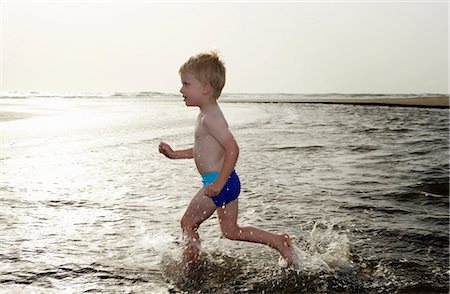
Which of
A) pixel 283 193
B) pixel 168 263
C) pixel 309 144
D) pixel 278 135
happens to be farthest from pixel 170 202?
pixel 278 135

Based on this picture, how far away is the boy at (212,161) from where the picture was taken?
4.02 meters

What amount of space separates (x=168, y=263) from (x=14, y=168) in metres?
4.86

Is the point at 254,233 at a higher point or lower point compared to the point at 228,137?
lower

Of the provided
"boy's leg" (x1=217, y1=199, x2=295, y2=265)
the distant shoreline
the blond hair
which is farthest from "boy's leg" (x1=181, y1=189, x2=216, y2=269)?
the distant shoreline

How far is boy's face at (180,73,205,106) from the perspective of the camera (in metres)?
4.09

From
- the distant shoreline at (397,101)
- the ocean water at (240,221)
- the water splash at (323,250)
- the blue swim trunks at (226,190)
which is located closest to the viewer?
the ocean water at (240,221)

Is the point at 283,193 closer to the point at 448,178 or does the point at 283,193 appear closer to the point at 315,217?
the point at 315,217

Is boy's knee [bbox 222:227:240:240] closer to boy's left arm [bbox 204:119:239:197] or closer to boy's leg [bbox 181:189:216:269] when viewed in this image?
boy's leg [bbox 181:189:216:269]

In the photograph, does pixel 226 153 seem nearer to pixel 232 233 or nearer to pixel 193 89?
pixel 193 89

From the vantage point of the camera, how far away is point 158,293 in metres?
3.59

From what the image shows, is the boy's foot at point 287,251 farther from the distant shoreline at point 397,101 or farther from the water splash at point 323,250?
the distant shoreline at point 397,101

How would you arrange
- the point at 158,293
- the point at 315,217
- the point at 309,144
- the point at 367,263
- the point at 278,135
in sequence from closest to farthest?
the point at 158,293 < the point at 367,263 < the point at 315,217 < the point at 309,144 < the point at 278,135

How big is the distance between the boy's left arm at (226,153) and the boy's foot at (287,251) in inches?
25.6

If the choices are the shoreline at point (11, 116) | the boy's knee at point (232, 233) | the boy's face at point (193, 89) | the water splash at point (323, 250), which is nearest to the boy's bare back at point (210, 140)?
the boy's face at point (193, 89)
